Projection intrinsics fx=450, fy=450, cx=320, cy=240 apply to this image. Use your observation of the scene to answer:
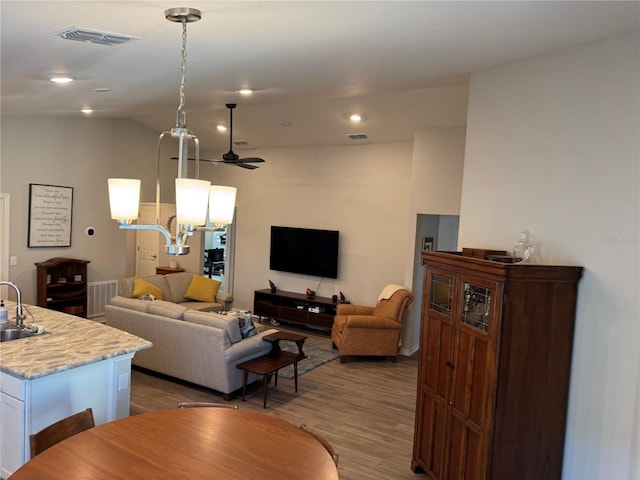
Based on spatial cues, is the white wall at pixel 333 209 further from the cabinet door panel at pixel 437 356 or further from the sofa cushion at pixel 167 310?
the cabinet door panel at pixel 437 356

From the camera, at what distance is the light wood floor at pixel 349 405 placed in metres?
3.72

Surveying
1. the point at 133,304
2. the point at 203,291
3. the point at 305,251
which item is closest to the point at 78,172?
the point at 203,291

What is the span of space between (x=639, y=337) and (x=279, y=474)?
209cm

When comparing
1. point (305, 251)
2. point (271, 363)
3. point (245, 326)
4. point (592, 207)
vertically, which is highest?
point (592, 207)

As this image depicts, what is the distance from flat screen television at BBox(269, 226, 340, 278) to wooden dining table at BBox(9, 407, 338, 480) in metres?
5.33

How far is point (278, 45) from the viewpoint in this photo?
109 inches

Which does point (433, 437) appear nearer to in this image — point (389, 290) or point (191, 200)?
point (191, 200)

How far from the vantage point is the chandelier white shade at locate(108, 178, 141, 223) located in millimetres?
2148

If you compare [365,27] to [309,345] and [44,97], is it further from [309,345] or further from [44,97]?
[309,345]

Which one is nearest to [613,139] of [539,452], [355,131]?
[539,452]

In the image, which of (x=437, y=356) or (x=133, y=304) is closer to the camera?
(x=437, y=356)

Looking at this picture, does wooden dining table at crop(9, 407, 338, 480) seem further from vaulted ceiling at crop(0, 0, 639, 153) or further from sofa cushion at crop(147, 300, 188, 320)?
sofa cushion at crop(147, 300, 188, 320)

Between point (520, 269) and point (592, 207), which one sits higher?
point (592, 207)

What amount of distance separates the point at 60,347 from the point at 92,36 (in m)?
2.05
